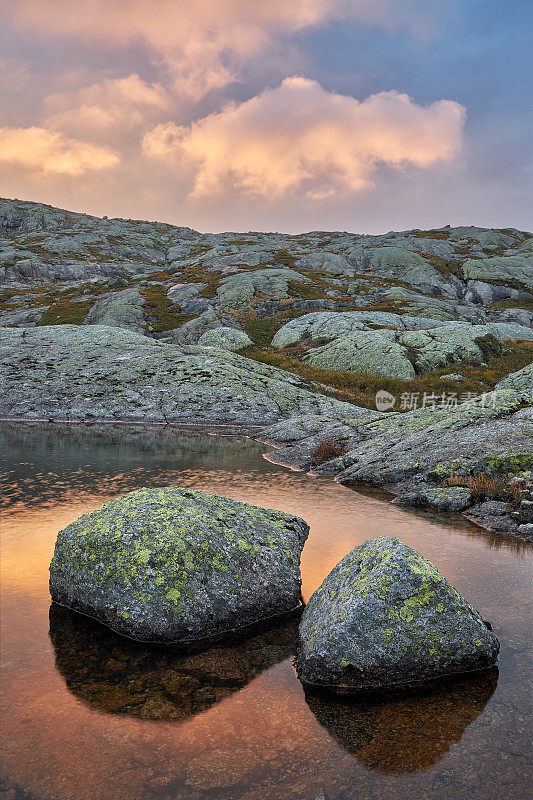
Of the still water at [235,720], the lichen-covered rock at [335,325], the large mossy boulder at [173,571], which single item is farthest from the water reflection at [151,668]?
the lichen-covered rock at [335,325]

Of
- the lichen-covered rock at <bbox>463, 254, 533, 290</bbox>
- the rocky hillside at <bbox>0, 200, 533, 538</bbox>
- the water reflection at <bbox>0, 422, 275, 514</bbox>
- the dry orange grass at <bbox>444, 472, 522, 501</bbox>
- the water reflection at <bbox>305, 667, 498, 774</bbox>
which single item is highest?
the lichen-covered rock at <bbox>463, 254, 533, 290</bbox>

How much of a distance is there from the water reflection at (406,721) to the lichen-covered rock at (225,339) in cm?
5713

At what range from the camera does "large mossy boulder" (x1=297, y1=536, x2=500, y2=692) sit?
343 inches

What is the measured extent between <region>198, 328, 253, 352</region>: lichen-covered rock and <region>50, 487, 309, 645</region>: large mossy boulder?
5266 centimetres

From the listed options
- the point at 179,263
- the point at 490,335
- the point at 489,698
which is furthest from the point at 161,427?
the point at 179,263

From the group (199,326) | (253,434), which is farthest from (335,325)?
(253,434)

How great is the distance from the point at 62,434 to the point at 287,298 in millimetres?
68816

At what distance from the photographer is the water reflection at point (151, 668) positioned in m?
8.17

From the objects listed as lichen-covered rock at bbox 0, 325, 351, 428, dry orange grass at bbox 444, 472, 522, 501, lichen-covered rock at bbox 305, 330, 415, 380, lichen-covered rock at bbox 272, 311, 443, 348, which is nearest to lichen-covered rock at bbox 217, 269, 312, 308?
lichen-covered rock at bbox 272, 311, 443, 348

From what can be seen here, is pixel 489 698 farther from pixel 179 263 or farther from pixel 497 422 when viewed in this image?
pixel 179 263

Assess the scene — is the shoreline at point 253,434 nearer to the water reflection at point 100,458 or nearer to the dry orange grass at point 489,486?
the water reflection at point 100,458

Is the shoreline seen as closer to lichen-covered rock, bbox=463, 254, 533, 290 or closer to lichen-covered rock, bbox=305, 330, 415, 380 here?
lichen-covered rock, bbox=305, 330, 415, 380

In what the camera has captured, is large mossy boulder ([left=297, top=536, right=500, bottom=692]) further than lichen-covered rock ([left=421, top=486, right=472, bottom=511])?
No

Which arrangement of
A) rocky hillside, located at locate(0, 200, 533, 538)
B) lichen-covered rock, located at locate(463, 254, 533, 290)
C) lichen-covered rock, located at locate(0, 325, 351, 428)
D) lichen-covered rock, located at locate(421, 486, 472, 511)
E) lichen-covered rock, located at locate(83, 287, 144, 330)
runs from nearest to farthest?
lichen-covered rock, located at locate(421, 486, 472, 511)
rocky hillside, located at locate(0, 200, 533, 538)
lichen-covered rock, located at locate(0, 325, 351, 428)
lichen-covered rock, located at locate(83, 287, 144, 330)
lichen-covered rock, located at locate(463, 254, 533, 290)
